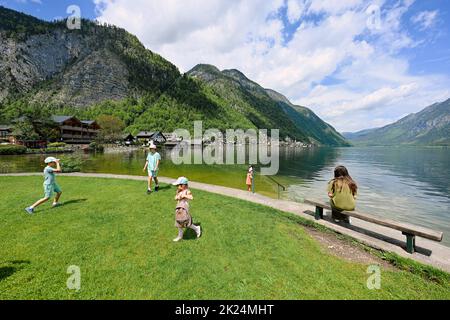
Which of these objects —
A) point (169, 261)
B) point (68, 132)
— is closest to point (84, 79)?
point (68, 132)

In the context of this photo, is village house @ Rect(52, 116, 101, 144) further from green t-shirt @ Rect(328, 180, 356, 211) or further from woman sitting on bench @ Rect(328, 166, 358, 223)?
green t-shirt @ Rect(328, 180, 356, 211)

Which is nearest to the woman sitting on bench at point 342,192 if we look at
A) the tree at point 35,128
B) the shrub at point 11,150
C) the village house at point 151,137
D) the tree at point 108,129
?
the shrub at point 11,150

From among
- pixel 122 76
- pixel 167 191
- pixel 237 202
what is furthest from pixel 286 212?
pixel 122 76

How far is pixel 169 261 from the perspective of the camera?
17.6 ft

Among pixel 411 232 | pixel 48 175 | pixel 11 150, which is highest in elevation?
pixel 11 150

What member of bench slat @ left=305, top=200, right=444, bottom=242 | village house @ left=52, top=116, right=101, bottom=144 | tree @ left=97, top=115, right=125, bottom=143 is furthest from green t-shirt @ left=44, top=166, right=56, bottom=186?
tree @ left=97, top=115, right=125, bottom=143

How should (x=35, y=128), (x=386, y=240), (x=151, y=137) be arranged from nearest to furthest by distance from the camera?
(x=386, y=240) < (x=35, y=128) < (x=151, y=137)

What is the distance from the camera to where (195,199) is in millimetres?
11055

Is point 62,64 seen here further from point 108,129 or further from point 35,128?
point 35,128

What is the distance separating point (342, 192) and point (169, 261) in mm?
6540

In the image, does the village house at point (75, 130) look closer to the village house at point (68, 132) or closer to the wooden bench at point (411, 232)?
the village house at point (68, 132)
